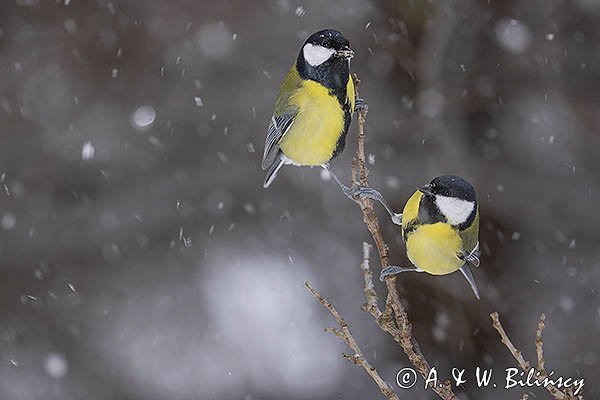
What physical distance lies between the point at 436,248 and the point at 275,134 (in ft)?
1.13

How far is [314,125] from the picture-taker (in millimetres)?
1191

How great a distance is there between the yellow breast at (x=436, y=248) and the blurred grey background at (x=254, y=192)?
2148 millimetres

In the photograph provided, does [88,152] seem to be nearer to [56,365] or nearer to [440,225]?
[56,365]

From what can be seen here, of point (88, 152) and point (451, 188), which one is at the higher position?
point (451, 188)

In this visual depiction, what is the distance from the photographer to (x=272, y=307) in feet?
11.6

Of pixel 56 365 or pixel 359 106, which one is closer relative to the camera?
pixel 359 106

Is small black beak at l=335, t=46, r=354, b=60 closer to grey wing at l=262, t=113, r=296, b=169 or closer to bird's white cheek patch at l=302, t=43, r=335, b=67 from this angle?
bird's white cheek patch at l=302, t=43, r=335, b=67

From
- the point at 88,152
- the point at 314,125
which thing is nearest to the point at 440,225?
the point at 314,125

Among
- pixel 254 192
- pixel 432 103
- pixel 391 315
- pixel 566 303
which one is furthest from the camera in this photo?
pixel 254 192

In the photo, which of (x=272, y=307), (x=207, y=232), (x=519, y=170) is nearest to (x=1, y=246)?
(x=207, y=232)

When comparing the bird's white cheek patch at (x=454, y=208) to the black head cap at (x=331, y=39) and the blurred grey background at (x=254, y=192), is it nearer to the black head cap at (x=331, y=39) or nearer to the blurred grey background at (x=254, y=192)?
the black head cap at (x=331, y=39)

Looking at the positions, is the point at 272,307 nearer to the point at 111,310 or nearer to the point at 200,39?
the point at 111,310

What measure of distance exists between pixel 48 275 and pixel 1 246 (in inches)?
10.2

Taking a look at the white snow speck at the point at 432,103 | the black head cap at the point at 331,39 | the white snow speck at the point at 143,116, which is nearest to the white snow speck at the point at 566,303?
the white snow speck at the point at 432,103
